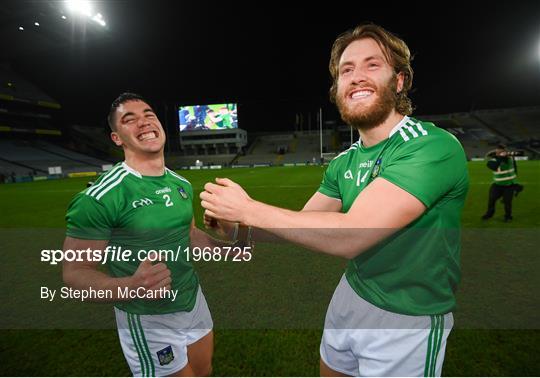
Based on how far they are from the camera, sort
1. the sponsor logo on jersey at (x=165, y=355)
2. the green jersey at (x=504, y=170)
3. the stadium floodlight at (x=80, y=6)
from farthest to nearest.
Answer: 1. the stadium floodlight at (x=80, y=6)
2. the green jersey at (x=504, y=170)
3. the sponsor logo on jersey at (x=165, y=355)

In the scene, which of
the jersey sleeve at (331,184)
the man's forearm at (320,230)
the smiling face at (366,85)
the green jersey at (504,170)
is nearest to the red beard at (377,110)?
the smiling face at (366,85)

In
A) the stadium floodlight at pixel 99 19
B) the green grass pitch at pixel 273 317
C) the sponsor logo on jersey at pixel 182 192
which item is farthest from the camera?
the stadium floodlight at pixel 99 19

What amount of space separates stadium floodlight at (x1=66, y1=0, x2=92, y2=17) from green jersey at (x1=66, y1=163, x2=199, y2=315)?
33736 millimetres

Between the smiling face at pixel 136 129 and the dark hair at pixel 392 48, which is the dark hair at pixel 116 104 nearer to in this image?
the smiling face at pixel 136 129

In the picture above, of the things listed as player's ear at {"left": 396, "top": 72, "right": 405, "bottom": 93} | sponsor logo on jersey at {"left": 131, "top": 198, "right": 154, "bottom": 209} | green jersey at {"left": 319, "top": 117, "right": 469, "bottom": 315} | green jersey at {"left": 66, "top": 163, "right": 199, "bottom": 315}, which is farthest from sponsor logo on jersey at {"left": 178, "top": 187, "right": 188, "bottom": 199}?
player's ear at {"left": 396, "top": 72, "right": 405, "bottom": 93}

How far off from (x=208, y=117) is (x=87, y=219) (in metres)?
52.3

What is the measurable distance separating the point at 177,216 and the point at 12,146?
4594 centimetres

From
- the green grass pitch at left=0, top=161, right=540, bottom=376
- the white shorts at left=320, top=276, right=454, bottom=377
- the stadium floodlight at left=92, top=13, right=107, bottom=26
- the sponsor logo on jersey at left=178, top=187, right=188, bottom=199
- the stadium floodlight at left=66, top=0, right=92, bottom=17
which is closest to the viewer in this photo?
the white shorts at left=320, top=276, right=454, bottom=377

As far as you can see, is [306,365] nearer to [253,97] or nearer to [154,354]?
[154,354]

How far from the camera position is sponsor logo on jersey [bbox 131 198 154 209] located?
6.13ft

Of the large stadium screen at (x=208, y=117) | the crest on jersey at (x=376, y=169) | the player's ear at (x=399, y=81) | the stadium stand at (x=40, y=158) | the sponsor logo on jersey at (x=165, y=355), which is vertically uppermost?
the player's ear at (x=399, y=81)

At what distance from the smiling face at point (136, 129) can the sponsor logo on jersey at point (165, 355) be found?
1309mm

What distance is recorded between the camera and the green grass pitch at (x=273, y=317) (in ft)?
8.84

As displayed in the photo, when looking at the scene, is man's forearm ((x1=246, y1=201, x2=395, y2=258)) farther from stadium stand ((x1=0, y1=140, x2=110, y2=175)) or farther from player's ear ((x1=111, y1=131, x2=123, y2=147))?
stadium stand ((x1=0, y1=140, x2=110, y2=175))
